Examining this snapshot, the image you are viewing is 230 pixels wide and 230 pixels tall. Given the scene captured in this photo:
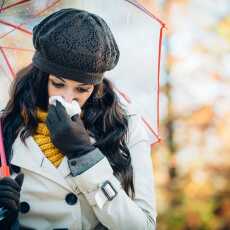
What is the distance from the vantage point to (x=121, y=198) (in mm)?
2729

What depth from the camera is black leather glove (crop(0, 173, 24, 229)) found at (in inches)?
100

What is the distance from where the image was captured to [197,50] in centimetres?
1075

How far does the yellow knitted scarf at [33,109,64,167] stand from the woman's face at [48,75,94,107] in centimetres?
11

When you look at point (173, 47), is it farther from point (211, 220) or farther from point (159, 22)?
point (159, 22)

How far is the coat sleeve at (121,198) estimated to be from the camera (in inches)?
106

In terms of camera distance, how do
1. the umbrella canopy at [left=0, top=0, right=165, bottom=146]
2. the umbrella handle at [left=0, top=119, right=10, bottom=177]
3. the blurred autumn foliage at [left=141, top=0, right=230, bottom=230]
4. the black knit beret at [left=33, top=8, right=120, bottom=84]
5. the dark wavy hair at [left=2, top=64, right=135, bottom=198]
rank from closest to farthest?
the umbrella handle at [left=0, top=119, right=10, bottom=177], the black knit beret at [left=33, top=8, right=120, bottom=84], the dark wavy hair at [left=2, top=64, right=135, bottom=198], the umbrella canopy at [left=0, top=0, right=165, bottom=146], the blurred autumn foliage at [left=141, top=0, right=230, bottom=230]

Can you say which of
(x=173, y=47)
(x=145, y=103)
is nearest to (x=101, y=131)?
(x=145, y=103)

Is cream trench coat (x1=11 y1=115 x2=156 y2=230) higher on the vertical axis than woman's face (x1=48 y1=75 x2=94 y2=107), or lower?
lower

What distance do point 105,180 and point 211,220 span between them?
846 centimetres

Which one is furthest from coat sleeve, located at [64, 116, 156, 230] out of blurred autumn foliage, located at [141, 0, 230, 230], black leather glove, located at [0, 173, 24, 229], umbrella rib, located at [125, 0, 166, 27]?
blurred autumn foliage, located at [141, 0, 230, 230]

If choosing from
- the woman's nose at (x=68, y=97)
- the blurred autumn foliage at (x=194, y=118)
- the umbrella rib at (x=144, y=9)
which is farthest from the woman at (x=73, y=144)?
the blurred autumn foliage at (x=194, y=118)

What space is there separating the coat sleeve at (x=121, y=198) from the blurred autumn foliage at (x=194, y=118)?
7.74 m

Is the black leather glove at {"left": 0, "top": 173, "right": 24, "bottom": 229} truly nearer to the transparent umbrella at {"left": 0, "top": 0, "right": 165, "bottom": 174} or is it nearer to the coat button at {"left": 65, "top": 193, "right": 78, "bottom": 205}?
the coat button at {"left": 65, "top": 193, "right": 78, "bottom": 205}

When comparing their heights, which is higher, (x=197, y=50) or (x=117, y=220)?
(x=117, y=220)
